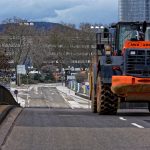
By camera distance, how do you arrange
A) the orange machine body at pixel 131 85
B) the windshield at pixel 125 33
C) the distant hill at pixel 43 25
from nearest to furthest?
the orange machine body at pixel 131 85 → the windshield at pixel 125 33 → the distant hill at pixel 43 25

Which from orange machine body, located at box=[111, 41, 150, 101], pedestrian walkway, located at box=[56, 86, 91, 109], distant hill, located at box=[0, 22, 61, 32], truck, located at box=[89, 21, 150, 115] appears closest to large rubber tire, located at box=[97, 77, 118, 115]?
truck, located at box=[89, 21, 150, 115]

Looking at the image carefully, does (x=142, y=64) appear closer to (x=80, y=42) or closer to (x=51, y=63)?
(x=80, y=42)

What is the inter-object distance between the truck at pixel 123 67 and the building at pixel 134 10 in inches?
396

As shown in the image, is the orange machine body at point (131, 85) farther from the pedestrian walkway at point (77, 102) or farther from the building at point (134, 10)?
the pedestrian walkway at point (77, 102)

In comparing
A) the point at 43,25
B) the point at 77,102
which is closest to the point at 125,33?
the point at 77,102

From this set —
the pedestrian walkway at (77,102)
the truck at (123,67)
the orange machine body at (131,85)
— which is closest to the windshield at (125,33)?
the truck at (123,67)

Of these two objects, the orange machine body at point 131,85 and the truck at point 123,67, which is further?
the truck at point 123,67

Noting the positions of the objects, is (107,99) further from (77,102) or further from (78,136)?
(77,102)

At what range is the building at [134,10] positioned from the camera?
34062mm

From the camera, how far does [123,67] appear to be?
21969 mm

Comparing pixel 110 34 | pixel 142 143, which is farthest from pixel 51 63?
pixel 142 143

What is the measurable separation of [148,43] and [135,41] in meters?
0.51

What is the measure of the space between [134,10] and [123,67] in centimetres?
1324

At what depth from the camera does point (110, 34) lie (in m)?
23.8
